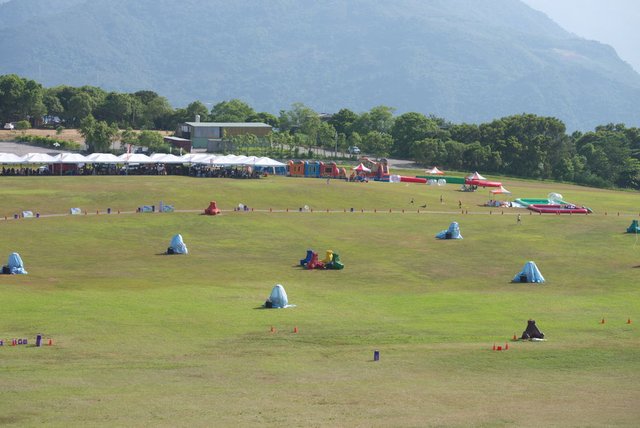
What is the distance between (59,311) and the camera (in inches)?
2104

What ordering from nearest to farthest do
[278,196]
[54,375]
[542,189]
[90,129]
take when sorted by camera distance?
[54,375] < [278,196] < [542,189] < [90,129]

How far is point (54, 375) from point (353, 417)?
12901mm

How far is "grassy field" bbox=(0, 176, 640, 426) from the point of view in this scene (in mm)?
34719

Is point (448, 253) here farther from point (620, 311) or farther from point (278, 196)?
point (278, 196)

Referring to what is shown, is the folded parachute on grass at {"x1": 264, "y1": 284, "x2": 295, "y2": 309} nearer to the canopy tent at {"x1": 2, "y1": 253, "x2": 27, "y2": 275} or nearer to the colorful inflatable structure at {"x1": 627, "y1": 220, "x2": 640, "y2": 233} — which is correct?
the canopy tent at {"x1": 2, "y1": 253, "x2": 27, "y2": 275}

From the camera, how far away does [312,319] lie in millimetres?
52938

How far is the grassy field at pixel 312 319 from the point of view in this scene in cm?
3472

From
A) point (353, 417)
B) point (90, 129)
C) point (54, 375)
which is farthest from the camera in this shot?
point (90, 129)

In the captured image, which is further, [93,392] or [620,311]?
[620,311]

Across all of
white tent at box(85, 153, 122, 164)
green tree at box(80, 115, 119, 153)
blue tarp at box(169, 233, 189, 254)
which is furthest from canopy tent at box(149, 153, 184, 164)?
blue tarp at box(169, 233, 189, 254)

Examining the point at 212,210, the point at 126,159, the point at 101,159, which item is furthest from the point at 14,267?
the point at 126,159

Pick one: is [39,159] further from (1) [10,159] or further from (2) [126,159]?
(2) [126,159]

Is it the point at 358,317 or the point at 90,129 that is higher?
the point at 90,129

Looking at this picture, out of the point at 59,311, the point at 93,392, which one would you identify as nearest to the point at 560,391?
the point at 93,392
